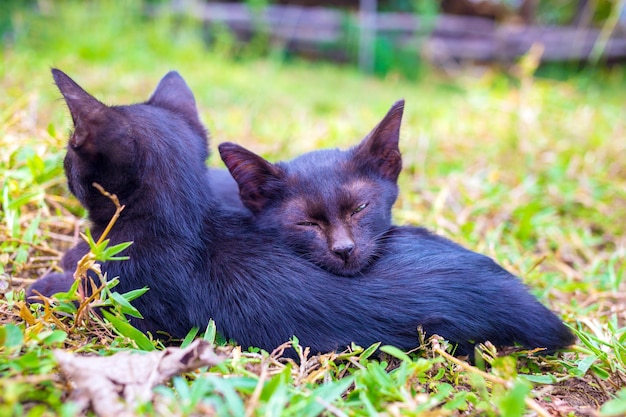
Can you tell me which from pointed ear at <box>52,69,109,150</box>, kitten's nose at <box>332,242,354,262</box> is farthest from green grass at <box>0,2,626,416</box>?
pointed ear at <box>52,69,109,150</box>

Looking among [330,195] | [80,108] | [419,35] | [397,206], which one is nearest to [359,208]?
[330,195]

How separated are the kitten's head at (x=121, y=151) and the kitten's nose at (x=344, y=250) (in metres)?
0.60

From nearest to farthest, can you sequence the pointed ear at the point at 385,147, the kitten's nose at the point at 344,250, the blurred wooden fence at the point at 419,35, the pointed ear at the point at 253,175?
the kitten's nose at the point at 344,250 → the pointed ear at the point at 253,175 → the pointed ear at the point at 385,147 → the blurred wooden fence at the point at 419,35

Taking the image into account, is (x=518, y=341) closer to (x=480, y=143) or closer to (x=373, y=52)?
(x=480, y=143)

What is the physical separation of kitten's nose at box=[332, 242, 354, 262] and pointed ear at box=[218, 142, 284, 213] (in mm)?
417

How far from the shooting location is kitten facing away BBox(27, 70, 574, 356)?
1.81 metres

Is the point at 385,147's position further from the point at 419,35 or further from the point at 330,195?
the point at 419,35

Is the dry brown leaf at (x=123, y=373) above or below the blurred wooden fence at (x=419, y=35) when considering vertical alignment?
below

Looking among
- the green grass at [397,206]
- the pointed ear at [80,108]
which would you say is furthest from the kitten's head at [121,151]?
the green grass at [397,206]

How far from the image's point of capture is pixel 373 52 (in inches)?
355

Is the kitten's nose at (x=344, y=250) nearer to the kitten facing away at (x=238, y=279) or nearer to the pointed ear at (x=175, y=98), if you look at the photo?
the kitten facing away at (x=238, y=279)

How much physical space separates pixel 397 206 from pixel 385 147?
3.41 feet

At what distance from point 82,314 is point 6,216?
83 centimetres

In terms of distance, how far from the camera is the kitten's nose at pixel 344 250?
2061 millimetres
